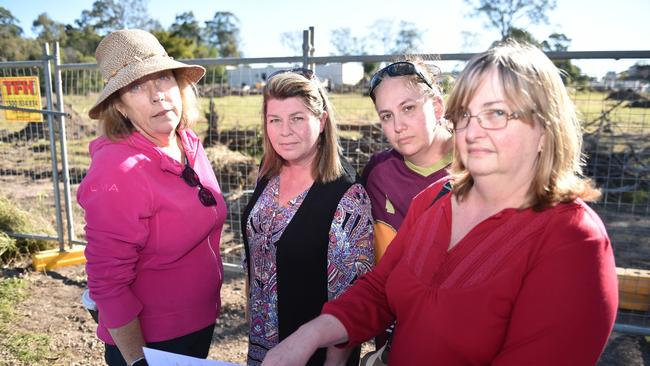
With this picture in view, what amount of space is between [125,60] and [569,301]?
1.97m

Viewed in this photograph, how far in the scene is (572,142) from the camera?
126 cm

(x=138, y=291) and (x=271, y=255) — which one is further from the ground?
(x=271, y=255)

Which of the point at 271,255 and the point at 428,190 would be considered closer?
the point at 428,190

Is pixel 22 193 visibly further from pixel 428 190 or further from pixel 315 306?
pixel 428 190

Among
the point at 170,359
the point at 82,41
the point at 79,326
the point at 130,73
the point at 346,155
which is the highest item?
the point at 82,41

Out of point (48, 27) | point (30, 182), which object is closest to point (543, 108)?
point (30, 182)

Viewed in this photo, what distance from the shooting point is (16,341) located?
3.86 meters

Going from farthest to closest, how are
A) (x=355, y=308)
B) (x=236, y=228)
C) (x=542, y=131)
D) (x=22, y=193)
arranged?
1. (x=22, y=193)
2. (x=236, y=228)
3. (x=355, y=308)
4. (x=542, y=131)

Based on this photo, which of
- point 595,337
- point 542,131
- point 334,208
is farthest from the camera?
point 334,208

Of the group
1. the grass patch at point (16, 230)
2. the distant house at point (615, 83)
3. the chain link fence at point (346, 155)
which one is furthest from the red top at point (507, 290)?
the grass patch at point (16, 230)

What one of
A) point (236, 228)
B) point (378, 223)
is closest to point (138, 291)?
point (378, 223)

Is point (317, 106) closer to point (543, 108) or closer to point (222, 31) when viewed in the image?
point (543, 108)

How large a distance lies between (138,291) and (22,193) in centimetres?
897

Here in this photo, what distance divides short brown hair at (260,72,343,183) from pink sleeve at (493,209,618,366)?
111cm
